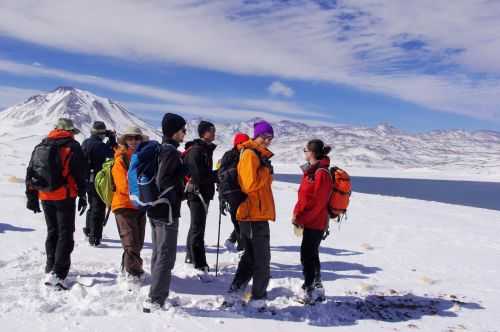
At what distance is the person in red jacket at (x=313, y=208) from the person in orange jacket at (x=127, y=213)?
88.8 inches

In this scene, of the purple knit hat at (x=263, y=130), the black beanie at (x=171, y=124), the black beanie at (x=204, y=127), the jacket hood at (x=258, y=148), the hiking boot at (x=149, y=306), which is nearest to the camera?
the hiking boot at (x=149, y=306)

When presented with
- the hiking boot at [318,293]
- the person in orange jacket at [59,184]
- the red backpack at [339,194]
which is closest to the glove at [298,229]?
the red backpack at [339,194]

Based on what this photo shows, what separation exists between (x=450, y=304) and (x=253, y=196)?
3493 mm

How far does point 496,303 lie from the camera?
6.52 m

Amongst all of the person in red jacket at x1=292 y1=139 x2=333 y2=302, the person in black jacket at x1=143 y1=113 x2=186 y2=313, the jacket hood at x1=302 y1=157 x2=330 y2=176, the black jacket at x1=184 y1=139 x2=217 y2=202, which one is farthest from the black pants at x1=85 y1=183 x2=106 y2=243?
the jacket hood at x1=302 y1=157 x2=330 y2=176

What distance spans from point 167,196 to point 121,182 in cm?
133

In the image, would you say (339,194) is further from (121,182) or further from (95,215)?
(95,215)

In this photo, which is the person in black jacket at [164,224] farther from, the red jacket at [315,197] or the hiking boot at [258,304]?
the red jacket at [315,197]

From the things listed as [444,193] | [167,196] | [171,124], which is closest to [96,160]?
[171,124]

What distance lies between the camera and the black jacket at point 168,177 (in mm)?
4996

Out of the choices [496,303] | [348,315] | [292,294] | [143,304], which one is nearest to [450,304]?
[496,303]

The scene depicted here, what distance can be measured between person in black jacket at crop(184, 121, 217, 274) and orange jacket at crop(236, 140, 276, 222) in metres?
1.25

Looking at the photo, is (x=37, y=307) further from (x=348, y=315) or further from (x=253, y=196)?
(x=348, y=315)

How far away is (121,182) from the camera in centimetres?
605
